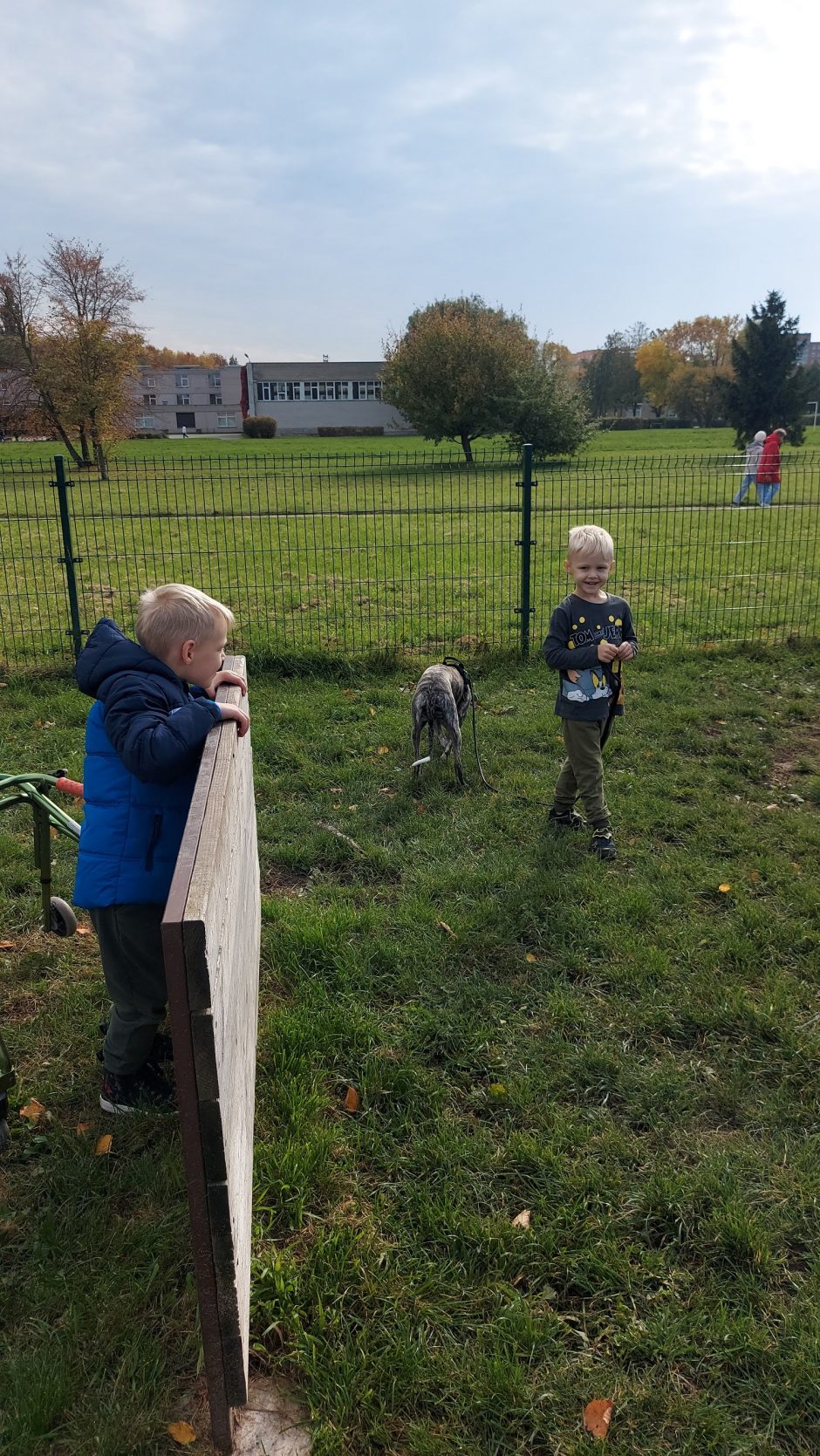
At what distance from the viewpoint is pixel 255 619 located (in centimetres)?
933

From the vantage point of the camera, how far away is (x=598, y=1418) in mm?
2109

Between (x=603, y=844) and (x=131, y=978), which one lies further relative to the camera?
(x=603, y=844)

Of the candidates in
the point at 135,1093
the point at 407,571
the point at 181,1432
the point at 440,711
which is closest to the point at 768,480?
the point at 407,571

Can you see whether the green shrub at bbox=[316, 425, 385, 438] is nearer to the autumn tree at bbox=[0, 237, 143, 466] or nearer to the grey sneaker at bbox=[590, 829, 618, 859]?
the autumn tree at bbox=[0, 237, 143, 466]

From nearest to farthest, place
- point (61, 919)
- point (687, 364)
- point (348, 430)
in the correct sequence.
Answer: point (61, 919)
point (348, 430)
point (687, 364)

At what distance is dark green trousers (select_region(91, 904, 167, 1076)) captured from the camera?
9.17 ft

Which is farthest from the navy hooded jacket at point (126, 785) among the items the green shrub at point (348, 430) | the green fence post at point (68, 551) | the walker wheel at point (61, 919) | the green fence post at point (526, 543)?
the green shrub at point (348, 430)

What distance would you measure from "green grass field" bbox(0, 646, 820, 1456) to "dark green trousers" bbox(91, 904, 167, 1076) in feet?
0.85

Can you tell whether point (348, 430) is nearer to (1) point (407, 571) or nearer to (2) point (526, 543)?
(1) point (407, 571)

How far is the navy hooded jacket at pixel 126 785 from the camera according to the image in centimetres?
263

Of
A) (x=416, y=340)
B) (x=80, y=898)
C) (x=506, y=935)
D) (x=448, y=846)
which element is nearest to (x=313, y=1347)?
(x=80, y=898)

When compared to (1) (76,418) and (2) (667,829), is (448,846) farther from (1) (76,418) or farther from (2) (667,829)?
(1) (76,418)

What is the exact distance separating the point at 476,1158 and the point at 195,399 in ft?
381

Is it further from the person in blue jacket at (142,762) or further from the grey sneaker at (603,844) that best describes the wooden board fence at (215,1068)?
the grey sneaker at (603,844)
